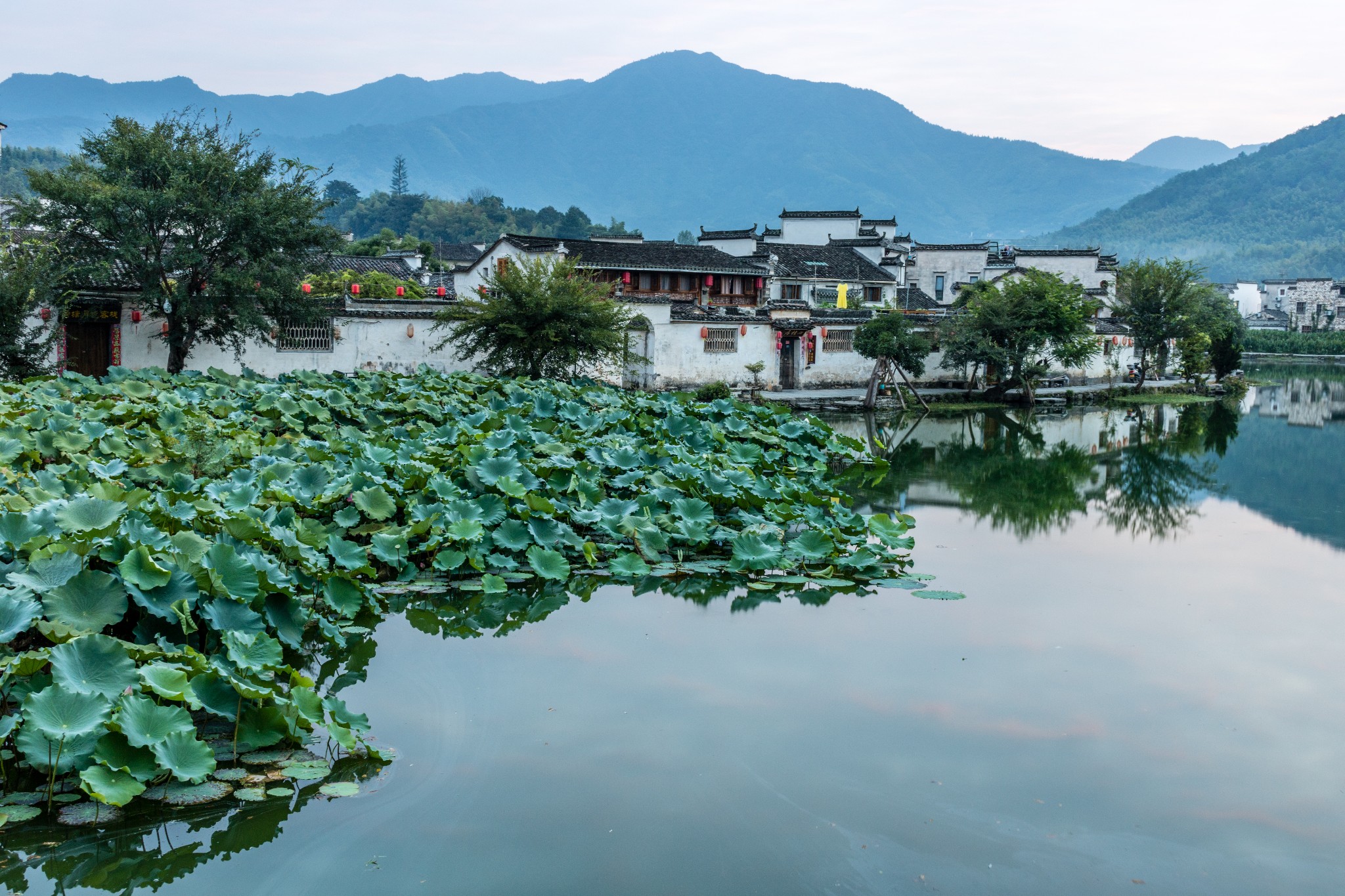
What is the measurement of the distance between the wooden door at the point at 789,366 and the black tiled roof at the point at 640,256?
176 inches

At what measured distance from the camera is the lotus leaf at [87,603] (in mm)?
4570

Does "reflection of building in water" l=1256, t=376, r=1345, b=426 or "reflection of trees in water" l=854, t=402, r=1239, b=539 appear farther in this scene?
"reflection of building in water" l=1256, t=376, r=1345, b=426

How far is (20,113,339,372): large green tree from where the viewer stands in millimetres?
14398

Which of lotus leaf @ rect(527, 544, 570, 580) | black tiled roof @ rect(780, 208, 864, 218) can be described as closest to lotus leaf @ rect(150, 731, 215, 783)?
lotus leaf @ rect(527, 544, 570, 580)

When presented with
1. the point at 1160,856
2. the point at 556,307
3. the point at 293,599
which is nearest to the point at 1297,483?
the point at 556,307

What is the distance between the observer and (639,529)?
8211 mm

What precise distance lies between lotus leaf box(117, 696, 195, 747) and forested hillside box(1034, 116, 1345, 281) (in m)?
112

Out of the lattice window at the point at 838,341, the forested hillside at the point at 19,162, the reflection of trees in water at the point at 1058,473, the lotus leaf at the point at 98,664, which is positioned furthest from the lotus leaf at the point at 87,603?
the forested hillside at the point at 19,162

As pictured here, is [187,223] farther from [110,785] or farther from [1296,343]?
[1296,343]

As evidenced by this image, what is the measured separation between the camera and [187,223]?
15.0 m

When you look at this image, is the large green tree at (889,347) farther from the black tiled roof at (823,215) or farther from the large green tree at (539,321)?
the black tiled roof at (823,215)

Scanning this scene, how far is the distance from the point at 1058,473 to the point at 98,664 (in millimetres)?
13290

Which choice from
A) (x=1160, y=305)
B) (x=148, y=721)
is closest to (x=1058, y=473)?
(x=148, y=721)

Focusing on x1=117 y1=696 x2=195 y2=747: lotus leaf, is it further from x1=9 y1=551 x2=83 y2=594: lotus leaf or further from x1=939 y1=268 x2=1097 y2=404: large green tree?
x1=939 y1=268 x2=1097 y2=404: large green tree
